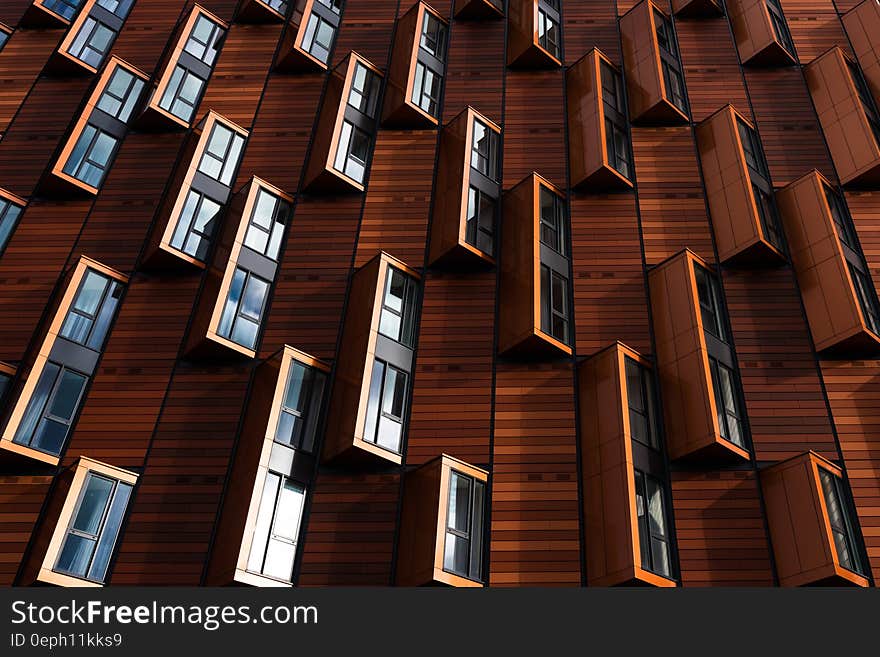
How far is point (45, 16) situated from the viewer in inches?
1200

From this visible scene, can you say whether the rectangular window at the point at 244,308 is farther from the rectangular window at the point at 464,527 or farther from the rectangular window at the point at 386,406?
the rectangular window at the point at 464,527

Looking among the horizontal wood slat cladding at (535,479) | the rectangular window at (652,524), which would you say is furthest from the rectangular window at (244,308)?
the rectangular window at (652,524)

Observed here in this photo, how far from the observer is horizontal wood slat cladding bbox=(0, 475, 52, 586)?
17.6 m

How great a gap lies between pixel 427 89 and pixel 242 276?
10.3 meters

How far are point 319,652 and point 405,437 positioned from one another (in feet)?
22.6

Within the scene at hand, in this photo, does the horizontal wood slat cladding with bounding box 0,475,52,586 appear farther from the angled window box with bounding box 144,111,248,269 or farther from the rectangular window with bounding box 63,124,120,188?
the rectangular window with bounding box 63,124,120,188

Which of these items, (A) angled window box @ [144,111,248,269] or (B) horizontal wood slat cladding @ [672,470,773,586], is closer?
(B) horizontal wood slat cladding @ [672,470,773,586]

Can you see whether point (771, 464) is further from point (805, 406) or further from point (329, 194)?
point (329, 194)

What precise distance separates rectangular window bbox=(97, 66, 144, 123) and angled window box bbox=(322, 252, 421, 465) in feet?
36.3

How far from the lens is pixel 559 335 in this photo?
21609 mm

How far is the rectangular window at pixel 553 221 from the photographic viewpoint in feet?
77.9

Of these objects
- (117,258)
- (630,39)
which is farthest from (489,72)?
(117,258)

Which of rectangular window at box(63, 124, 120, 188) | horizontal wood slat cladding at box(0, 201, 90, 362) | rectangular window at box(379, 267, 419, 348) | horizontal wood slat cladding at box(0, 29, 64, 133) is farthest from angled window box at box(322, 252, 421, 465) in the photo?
horizontal wood slat cladding at box(0, 29, 64, 133)

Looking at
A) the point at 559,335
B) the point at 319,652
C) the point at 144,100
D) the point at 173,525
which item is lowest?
the point at 319,652
